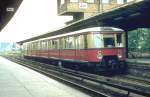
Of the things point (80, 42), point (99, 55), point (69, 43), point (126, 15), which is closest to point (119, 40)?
point (99, 55)

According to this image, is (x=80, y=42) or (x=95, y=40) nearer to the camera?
(x=95, y=40)

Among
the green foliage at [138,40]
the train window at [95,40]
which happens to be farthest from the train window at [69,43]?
the green foliage at [138,40]

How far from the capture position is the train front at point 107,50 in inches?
842

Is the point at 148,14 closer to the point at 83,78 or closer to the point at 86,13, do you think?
the point at 83,78

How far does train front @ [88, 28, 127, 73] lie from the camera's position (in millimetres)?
21375

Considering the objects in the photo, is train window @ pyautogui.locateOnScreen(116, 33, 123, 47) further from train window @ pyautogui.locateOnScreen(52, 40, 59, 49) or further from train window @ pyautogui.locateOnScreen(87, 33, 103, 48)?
train window @ pyautogui.locateOnScreen(52, 40, 59, 49)

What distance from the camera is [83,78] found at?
19.2 m

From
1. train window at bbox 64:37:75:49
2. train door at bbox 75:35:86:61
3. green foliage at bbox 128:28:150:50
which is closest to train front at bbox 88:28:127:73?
train door at bbox 75:35:86:61

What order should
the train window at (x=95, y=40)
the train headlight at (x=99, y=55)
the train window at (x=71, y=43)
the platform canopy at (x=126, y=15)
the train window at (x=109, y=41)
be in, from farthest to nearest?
1. the train window at (x=71, y=43)
2. the train window at (x=109, y=41)
3. the train window at (x=95, y=40)
4. the train headlight at (x=99, y=55)
5. the platform canopy at (x=126, y=15)

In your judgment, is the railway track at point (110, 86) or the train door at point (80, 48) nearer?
the railway track at point (110, 86)

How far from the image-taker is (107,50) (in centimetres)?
2158

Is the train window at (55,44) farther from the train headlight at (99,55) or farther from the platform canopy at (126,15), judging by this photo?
the train headlight at (99,55)

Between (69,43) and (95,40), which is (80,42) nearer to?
(95,40)

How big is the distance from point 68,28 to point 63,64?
463 centimetres
